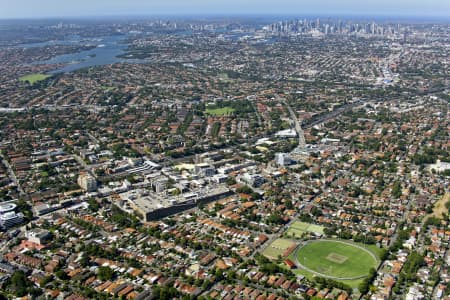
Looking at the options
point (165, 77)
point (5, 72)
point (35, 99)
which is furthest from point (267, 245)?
point (5, 72)

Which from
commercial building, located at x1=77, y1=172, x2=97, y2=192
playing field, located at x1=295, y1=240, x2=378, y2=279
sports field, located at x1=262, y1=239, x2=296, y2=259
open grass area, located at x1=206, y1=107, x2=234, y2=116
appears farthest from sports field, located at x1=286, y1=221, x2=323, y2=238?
open grass area, located at x1=206, y1=107, x2=234, y2=116

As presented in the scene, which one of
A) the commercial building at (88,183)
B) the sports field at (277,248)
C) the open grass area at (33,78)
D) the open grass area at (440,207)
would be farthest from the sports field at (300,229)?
the open grass area at (33,78)

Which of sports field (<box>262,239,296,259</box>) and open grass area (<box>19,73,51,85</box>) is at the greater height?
open grass area (<box>19,73,51,85</box>)

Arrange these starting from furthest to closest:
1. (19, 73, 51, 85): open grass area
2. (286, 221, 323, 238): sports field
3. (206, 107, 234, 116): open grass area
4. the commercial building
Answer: (19, 73, 51, 85): open grass area
(206, 107, 234, 116): open grass area
the commercial building
(286, 221, 323, 238): sports field

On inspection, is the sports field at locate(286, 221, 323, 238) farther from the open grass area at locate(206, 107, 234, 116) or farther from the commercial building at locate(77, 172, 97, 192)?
the open grass area at locate(206, 107, 234, 116)

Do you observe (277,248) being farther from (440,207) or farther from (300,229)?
(440,207)

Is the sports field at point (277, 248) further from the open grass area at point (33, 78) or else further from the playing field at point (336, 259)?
the open grass area at point (33, 78)

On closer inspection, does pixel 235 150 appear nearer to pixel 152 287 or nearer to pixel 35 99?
pixel 152 287

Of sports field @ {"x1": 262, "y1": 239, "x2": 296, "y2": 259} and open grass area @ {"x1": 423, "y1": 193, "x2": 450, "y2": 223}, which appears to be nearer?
sports field @ {"x1": 262, "y1": 239, "x2": 296, "y2": 259}

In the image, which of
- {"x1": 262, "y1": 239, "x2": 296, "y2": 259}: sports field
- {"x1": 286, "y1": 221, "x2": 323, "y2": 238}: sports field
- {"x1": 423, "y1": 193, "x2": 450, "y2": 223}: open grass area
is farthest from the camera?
{"x1": 423, "y1": 193, "x2": 450, "y2": 223}: open grass area
